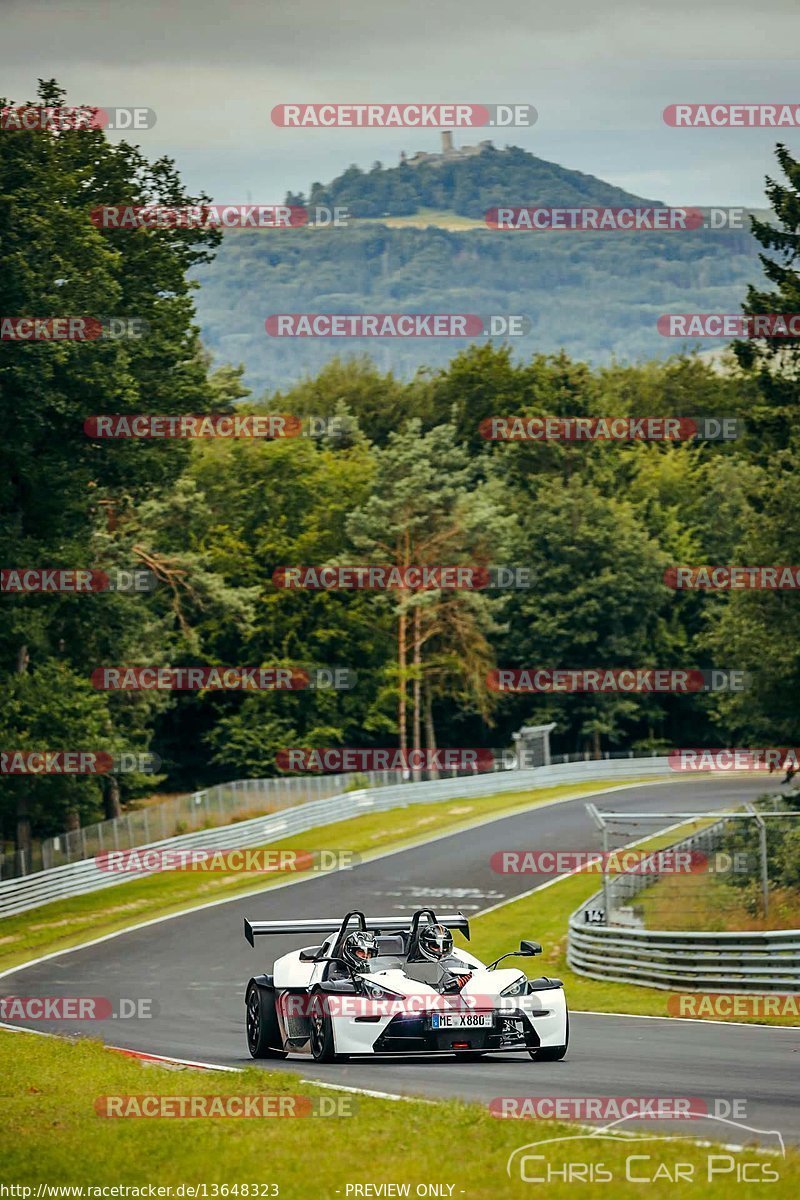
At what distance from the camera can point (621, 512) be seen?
86.4m

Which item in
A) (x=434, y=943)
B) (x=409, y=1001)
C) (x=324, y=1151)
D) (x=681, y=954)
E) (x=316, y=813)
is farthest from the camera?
(x=316, y=813)

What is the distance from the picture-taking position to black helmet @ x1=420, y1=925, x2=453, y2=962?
15422 mm

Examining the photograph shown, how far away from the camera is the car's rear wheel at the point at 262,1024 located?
1633cm

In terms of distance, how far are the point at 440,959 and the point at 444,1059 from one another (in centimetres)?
98

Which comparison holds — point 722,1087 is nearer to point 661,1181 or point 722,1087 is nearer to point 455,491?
point 661,1181

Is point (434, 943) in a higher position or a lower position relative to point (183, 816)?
higher

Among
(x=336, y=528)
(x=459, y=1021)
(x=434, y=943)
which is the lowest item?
(x=459, y=1021)

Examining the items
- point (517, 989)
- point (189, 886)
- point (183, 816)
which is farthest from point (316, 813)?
point (517, 989)

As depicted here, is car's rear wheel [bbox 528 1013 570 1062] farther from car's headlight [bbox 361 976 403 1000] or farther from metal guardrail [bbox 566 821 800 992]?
metal guardrail [bbox 566 821 800 992]

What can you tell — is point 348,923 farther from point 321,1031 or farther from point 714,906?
point 714,906

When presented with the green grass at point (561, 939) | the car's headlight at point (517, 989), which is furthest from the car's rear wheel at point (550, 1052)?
the green grass at point (561, 939)

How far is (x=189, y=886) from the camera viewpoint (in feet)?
148

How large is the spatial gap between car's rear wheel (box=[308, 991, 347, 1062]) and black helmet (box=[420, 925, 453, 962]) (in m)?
1.04

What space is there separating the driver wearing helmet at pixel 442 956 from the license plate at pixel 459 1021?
0.91 ft
